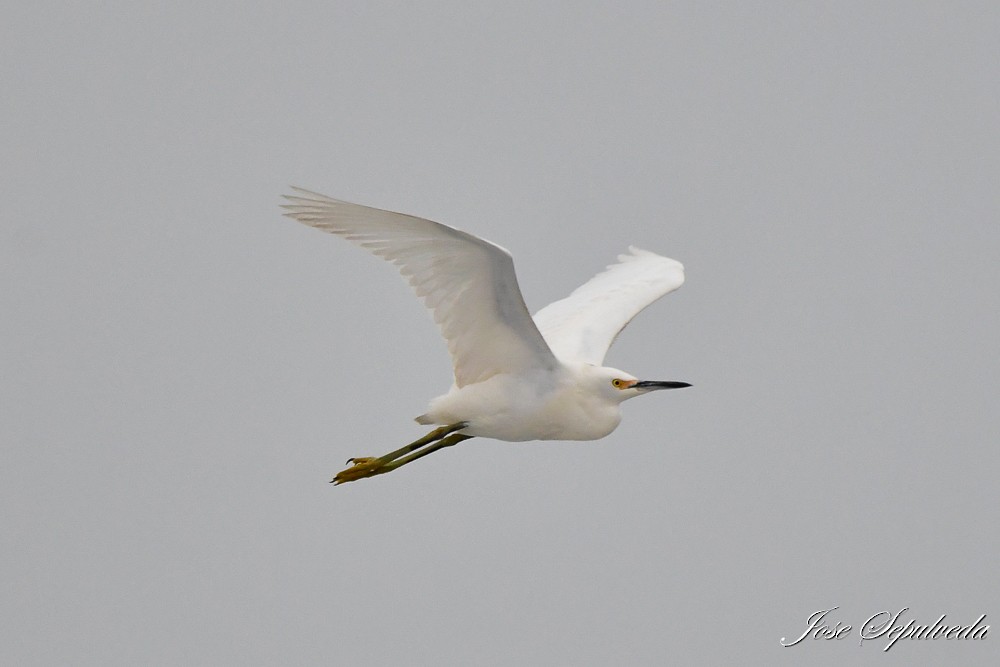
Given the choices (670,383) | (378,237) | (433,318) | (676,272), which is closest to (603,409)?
(670,383)

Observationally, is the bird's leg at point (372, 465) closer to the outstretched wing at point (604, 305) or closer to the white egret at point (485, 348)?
the white egret at point (485, 348)

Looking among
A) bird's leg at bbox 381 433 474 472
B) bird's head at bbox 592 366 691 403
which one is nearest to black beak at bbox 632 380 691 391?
bird's head at bbox 592 366 691 403

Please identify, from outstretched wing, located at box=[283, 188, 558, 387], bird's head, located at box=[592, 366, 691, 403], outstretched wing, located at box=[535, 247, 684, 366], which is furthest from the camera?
outstretched wing, located at box=[535, 247, 684, 366]

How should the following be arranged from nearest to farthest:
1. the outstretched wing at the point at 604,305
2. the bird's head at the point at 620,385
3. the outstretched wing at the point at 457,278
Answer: the outstretched wing at the point at 457,278 → the bird's head at the point at 620,385 → the outstretched wing at the point at 604,305

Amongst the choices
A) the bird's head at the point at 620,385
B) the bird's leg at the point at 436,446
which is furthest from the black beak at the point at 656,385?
the bird's leg at the point at 436,446

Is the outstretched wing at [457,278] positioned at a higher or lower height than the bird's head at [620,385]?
higher

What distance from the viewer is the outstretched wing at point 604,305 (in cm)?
1396

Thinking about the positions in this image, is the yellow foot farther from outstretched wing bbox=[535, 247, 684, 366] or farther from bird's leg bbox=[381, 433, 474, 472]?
outstretched wing bbox=[535, 247, 684, 366]

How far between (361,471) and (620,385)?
2448mm

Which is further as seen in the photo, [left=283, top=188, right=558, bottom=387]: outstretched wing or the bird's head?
the bird's head

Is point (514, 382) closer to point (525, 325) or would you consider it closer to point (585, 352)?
point (525, 325)

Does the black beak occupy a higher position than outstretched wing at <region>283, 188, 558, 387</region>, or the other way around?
outstretched wing at <region>283, 188, 558, 387</region>

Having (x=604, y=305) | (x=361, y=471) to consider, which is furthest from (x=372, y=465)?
(x=604, y=305)

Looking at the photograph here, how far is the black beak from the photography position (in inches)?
501
